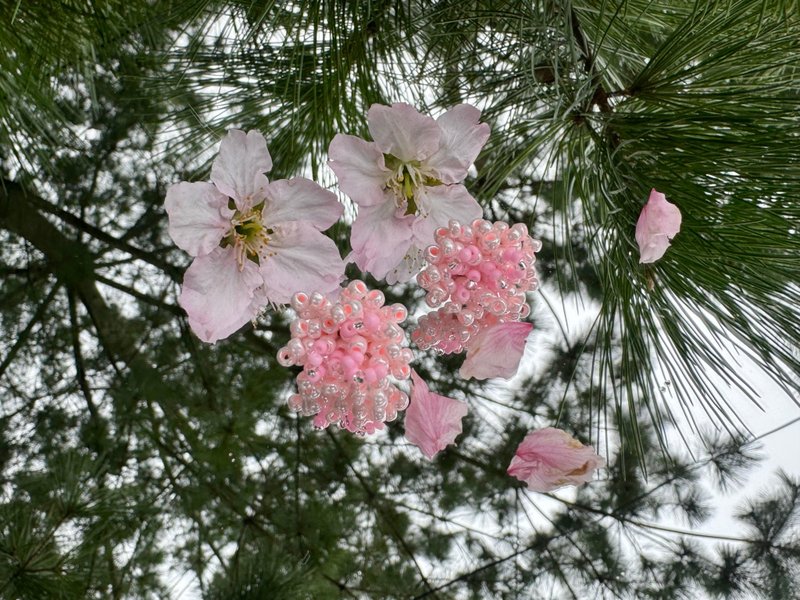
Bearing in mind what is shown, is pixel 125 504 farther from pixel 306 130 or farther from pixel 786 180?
pixel 786 180

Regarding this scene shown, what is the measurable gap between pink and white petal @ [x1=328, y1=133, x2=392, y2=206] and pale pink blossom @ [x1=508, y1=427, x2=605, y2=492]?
13 cm

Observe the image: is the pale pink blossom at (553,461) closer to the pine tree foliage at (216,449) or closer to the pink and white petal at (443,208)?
the pink and white petal at (443,208)

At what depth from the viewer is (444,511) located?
97 cm

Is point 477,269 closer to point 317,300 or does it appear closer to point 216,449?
point 317,300

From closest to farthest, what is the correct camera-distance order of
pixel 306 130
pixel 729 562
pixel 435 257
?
pixel 435 257 → pixel 306 130 → pixel 729 562

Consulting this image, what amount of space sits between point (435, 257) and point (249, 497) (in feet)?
2.48

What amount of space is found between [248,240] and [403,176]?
65 millimetres

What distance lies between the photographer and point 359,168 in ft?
0.89

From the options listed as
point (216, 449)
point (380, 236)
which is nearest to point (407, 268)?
point (380, 236)

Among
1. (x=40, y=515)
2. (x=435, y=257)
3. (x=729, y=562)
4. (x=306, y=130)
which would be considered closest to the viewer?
(x=435, y=257)

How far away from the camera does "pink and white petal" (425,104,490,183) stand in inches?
10.7

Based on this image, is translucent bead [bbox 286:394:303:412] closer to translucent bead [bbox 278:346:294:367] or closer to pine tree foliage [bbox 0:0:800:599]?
translucent bead [bbox 278:346:294:367]

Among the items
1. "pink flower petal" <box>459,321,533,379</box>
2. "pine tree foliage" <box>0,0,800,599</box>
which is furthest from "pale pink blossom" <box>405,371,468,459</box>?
"pine tree foliage" <box>0,0,800,599</box>

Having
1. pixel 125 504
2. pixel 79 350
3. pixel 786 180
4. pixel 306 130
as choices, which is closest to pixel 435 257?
pixel 786 180
